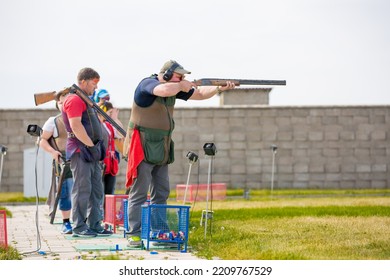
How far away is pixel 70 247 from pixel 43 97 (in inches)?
70.9

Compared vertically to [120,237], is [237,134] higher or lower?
higher

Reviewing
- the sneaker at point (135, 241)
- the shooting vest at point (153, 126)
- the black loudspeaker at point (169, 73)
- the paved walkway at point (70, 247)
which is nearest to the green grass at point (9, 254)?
the paved walkway at point (70, 247)

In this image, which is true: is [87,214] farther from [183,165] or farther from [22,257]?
[183,165]

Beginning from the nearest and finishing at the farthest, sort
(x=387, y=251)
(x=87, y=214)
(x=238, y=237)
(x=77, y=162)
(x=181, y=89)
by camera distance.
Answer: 1. (x=387, y=251)
2. (x=181, y=89)
3. (x=238, y=237)
4. (x=77, y=162)
5. (x=87, y=214)

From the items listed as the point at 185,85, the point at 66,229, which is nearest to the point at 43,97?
the point at 66,229

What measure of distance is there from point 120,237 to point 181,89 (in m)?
2.03

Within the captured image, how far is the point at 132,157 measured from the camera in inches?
297

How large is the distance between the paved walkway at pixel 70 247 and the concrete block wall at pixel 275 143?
947 centimetres

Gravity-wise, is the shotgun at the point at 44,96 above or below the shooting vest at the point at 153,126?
above

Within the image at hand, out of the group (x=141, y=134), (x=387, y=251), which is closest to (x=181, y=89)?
(x=141, y=134)

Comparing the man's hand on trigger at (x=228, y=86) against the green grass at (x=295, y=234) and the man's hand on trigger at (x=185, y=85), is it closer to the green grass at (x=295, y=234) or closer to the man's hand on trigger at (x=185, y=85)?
the man's hand on trigger at (x=185, y=85)

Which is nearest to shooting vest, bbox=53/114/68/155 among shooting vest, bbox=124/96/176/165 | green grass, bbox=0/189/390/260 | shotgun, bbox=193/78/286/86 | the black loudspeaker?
green grass, bbox=0/189/390/260

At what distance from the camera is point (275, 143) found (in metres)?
19.5

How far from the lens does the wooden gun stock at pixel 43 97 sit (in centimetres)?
871
